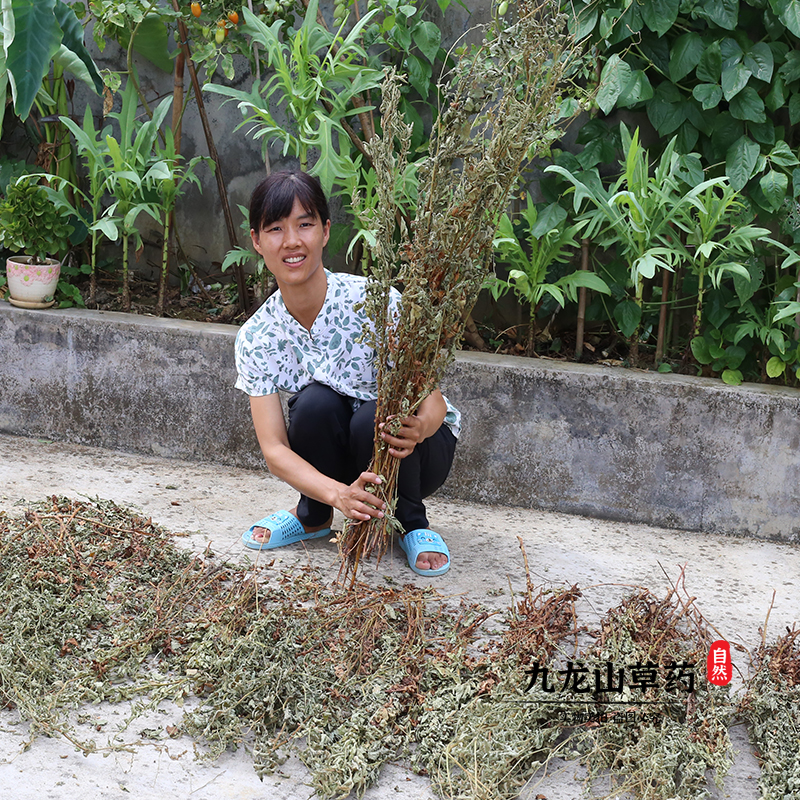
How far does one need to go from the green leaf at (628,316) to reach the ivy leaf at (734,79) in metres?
0.69

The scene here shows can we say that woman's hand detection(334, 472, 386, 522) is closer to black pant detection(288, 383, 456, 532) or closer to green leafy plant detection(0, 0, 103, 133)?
black pant detection(288, 383, 456, 532)

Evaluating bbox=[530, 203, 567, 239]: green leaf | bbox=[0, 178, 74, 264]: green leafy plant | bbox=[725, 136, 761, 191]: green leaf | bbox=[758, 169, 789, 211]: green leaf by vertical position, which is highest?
bbox=[725, 136, 761, 191]: green leaf

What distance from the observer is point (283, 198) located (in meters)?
2.14

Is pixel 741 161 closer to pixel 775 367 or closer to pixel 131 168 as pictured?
pixel 775 367

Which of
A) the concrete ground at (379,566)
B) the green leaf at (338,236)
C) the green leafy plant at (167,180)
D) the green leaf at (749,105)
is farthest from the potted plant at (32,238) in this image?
the green leaf at (749,105)

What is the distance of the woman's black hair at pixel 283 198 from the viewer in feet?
7.02

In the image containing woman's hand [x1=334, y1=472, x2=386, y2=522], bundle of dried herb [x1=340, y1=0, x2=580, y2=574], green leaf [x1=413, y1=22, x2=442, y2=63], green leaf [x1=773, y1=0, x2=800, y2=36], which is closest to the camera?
bundle of dried herb [x1=340, y1=0, x2=580, y2=574]

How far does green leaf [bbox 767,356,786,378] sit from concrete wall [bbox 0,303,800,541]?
4 centimetres

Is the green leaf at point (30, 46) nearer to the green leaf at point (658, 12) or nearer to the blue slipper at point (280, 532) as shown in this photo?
the blue slipper at point (280, 532)

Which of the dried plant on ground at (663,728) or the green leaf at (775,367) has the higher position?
the green leaf at (775,367)

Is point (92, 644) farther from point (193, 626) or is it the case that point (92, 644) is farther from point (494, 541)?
point (494, 541)

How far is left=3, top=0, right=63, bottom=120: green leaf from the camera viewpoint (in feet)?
9.71

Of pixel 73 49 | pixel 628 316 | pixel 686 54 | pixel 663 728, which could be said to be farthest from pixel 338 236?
pixel 663 728

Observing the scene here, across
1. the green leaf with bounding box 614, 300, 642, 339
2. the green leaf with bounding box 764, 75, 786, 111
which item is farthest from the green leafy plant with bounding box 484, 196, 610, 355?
the green leaf with bounding box 764, 75, 786, 111
